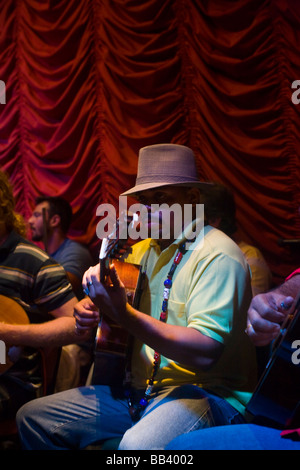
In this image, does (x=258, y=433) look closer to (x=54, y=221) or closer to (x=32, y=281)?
(x=32, y=281)

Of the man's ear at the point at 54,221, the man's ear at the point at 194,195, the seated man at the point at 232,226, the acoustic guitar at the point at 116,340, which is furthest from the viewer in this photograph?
the man's ear at the point at 54,221

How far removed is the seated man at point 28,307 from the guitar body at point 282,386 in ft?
3.50

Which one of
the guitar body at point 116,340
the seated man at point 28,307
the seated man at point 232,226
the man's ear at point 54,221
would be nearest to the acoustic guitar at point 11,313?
the seated man at point 28,307

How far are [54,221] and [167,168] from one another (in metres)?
1.83

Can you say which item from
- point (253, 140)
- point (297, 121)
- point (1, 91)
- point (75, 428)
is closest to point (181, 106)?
point (253, 140)

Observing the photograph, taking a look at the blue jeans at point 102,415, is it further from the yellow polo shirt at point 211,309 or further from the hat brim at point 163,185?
the hat brim at point 163,185

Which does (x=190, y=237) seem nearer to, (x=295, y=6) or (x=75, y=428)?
(x=75, y=428)

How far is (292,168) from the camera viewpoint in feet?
9.74

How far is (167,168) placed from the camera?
1951 millimetres

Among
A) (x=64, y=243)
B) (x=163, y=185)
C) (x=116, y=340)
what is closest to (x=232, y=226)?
(x=163, y=185)

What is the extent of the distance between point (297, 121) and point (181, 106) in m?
0.86

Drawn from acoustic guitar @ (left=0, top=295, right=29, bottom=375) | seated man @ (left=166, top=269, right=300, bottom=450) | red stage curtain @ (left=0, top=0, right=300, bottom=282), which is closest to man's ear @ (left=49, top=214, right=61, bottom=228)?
red stage curtain @ (left=0, top=0, right=300, bottom=282)

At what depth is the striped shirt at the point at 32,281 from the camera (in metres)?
2.13

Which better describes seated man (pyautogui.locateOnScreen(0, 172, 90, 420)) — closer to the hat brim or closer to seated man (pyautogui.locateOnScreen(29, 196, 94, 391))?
the hat brim
